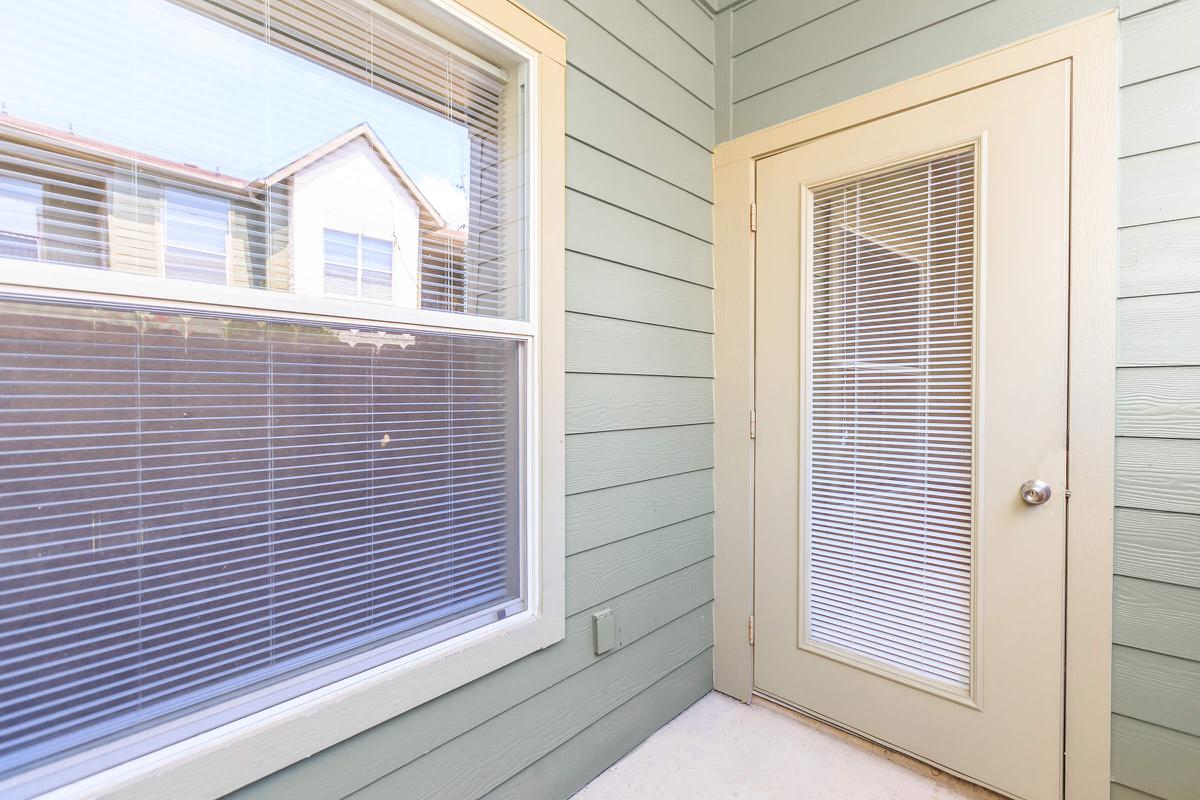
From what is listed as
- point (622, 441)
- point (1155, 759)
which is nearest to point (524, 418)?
point (622, 441)

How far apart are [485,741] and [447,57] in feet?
5.37

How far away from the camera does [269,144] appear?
0.98 meters

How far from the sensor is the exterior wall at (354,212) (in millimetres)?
1025

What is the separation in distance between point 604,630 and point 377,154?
4.51 ft

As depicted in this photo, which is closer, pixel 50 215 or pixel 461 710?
pixel 50 215

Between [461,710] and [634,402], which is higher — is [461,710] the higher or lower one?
the lower one

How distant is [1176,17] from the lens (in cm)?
129

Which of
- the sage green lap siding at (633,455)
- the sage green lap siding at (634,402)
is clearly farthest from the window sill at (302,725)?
the sage green lap siding at (634,402)

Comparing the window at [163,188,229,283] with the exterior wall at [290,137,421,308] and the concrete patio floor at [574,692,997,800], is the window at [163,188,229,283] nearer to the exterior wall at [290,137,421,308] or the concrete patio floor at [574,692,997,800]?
the exterior wall at [290,137,421,308]

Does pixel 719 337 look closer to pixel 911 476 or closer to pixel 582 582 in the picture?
pixel 911 476

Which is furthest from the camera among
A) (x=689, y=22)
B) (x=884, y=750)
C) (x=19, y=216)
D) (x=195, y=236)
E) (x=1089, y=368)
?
(x=689, y=22)

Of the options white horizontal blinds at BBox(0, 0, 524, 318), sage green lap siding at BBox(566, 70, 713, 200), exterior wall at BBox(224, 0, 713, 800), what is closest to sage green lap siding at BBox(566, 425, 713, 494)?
exterior wall at BBox(224, 0, 713, 800)

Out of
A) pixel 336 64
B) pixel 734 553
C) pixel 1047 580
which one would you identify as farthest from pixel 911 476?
pixel 336 64

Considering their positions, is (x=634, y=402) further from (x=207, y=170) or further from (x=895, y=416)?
(x=207, y=170)
